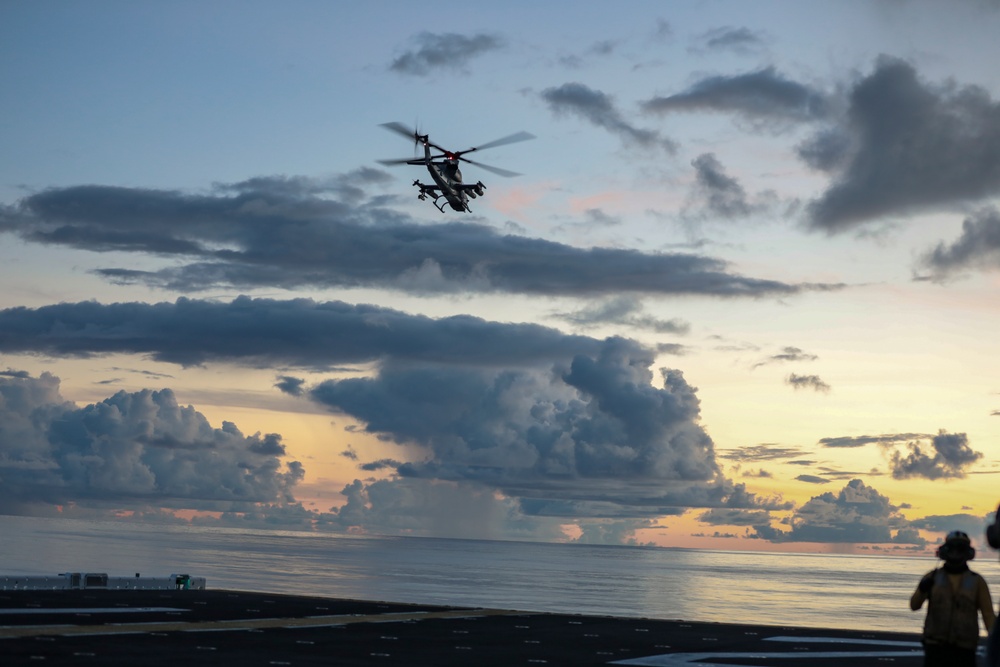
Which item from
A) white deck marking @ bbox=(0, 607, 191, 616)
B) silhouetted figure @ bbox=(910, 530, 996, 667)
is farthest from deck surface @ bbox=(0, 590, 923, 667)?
silhouetted figure @ bbox=(910, 530, 996, 667)

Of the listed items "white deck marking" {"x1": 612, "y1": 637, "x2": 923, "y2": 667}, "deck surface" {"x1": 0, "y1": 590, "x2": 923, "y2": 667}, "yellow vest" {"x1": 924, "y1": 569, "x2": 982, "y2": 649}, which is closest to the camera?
"yellow vest" {"x1": 924, "y1": 569, "x2": 982, "y2": 649}

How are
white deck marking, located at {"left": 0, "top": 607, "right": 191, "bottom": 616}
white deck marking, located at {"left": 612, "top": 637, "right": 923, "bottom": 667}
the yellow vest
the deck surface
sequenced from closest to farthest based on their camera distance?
the yellow vest
the deck surface
white deck marking, located at {"left": 612, "top": 637, "right": 923, "bottom": 667}
white deck marking, located at {"left": 0, "top": 607, "right": 191, "bottom": 616}

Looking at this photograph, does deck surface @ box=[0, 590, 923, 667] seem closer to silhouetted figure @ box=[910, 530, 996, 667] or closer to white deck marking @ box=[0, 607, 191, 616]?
white deck marking @ box=[0, 607, 191, 616]

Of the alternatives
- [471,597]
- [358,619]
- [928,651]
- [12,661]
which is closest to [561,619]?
[358,619]

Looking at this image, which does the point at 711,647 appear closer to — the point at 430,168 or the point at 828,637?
the point at 828,637

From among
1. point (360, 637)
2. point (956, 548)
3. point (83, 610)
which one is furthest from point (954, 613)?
point (83, 610)

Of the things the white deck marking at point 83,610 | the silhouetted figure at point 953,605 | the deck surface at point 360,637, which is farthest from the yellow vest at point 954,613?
the white deck marking at point 83,610

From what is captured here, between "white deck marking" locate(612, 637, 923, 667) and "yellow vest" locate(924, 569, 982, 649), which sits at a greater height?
"yellow vest" locate(924, 569, 982, 649)
